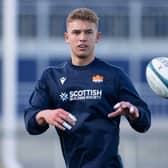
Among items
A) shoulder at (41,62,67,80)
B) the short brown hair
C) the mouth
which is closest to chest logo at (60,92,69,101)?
shoulder at (41,62,67,80)

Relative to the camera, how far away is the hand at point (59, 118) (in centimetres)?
539

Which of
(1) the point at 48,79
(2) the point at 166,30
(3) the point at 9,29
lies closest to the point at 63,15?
(2) the point at 166,30

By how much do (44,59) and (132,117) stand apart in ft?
58.6

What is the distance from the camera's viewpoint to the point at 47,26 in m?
23.1

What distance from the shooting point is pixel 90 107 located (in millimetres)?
5648

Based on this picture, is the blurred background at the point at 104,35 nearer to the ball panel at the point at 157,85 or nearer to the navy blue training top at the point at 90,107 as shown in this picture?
the ball panel at the point at 157,85

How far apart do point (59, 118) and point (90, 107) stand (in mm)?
317

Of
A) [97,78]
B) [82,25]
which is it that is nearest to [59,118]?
[97,78]

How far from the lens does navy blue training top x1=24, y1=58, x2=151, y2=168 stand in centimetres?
564

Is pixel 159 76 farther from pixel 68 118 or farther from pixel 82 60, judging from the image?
pixel 68 118

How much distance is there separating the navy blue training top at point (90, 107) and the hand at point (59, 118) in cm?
13

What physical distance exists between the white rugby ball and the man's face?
2.02 feet

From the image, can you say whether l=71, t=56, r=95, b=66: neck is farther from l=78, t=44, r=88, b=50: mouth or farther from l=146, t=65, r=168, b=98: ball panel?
l=146, t=65, r=168, b=98: ball panel

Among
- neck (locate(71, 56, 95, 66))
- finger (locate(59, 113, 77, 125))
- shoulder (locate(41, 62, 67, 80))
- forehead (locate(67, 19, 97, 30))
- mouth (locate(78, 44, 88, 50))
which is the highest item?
forehead (locate(67, 19, 97, 30))
